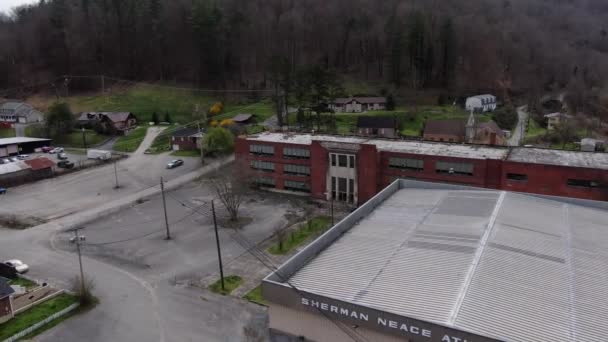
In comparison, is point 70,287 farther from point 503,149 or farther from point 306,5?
point 306,5

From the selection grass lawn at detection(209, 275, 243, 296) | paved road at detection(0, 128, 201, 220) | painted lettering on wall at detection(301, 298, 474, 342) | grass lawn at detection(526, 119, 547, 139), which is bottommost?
grass lawn at detection(209, 275, 243, 296)

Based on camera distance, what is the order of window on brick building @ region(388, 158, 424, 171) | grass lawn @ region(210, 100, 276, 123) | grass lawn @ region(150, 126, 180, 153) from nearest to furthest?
window on brick building @ region(388, 158, 424, 171)
grass lawn @ region(150, 126, 180, 153)
grass lawn @ region(210, 100, 276, 123)

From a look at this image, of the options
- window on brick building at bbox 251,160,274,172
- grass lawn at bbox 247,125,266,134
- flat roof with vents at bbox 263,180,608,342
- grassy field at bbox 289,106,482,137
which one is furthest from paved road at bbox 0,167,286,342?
grassy field at bbox 289,106,482,137

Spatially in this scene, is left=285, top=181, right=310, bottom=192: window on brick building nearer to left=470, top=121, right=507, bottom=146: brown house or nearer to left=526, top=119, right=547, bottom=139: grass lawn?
left=470, top=121, right=507, bottom=146: brown house

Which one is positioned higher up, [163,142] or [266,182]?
[163,142]

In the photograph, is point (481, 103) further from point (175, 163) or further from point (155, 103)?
point (155, 103)

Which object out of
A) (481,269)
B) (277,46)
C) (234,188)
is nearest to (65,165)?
(234,188)

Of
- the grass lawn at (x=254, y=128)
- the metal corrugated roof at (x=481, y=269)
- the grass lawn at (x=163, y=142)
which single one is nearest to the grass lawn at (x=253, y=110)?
the grass lawn at (x=254, y=128)
